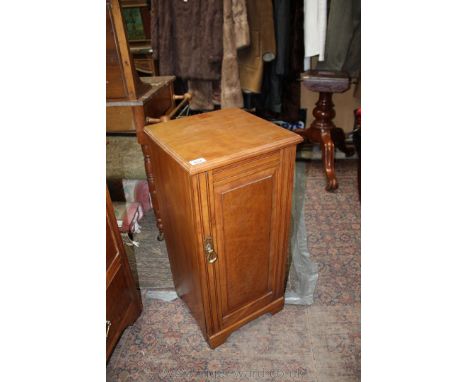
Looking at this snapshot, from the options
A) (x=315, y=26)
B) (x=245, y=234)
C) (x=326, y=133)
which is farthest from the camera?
(x=326, y=133)

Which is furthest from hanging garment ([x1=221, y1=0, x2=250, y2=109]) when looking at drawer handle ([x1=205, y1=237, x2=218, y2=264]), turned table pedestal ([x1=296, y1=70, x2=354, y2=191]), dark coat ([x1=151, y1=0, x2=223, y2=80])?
drawer handle ([x1=205, y1=237, x2=218, y2=264])

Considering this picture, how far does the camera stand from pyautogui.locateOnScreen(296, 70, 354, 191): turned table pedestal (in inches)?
92.4

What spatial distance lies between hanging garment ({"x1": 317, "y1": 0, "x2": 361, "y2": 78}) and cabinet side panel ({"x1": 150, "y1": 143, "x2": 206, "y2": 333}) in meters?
1.66

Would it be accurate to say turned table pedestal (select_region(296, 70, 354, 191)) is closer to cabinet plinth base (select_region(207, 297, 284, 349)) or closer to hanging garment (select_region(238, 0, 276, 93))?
hanging garment (select_region(238, 0, 276, 93))

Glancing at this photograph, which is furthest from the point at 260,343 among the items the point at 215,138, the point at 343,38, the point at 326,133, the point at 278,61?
the point at 343,38

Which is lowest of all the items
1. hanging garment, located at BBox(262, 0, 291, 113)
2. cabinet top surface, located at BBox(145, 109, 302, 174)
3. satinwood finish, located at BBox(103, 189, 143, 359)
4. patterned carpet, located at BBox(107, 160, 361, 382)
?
patterned carpet, located at BBox(107, 160, 361, 382)

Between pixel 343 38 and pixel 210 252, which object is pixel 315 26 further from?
pixel 210 252

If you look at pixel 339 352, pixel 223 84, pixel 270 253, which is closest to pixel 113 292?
pixel 270 253

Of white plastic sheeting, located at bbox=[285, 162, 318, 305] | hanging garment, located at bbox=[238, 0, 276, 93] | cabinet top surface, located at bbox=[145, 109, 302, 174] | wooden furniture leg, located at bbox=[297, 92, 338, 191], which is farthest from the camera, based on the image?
wooden furniture leg, located at bbox=[297, 92, 338, 191]

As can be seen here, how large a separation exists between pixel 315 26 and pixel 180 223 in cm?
159

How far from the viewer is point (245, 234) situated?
3.93ft

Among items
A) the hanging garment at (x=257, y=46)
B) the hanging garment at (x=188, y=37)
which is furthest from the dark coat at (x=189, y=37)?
the hanging garment at (x=257, y=46)

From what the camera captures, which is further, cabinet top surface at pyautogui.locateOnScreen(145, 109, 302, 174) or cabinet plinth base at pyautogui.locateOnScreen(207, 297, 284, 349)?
cabinet plinth base at pyautogui.locateOnScreen(207, 297, 284, 349)

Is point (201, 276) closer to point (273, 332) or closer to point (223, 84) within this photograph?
point (273, 332)
